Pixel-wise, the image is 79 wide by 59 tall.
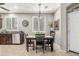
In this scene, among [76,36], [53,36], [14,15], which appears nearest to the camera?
[76,36]

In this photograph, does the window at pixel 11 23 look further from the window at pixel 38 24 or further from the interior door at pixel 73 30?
the interior door at pixel 73 30

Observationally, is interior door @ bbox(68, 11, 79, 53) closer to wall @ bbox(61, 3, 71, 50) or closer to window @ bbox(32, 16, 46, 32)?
wall @ bbox(61, 3, 71, 50)

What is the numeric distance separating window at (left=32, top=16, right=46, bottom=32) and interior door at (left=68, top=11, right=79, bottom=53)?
65cm

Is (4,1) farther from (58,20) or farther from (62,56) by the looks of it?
(62,56)

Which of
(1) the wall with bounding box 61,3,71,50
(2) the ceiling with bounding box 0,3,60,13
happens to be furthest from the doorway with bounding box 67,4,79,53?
(2) the ceiling with bounding box 0,3,60,13

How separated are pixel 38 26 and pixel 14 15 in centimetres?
65

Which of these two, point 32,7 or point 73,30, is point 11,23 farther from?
point 73,30

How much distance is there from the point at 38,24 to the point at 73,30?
87cm

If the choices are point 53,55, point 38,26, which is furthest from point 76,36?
point 38,26

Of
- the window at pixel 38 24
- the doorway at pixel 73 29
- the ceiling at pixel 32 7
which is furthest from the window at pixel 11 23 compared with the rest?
the doorway at pixel 73 29

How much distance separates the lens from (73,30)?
3.46 metres

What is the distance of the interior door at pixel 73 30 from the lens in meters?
3.39

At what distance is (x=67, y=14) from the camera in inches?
140

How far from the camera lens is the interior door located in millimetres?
3393
